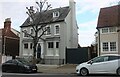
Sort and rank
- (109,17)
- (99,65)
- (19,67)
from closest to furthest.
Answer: (99,65) < (19,67) < (109,17)

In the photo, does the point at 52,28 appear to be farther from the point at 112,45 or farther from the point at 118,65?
the point at 118,65

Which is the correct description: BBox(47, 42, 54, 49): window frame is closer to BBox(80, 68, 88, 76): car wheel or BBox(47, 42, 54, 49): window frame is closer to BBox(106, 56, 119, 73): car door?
BBox(80, 68, 88, 76): car wheel

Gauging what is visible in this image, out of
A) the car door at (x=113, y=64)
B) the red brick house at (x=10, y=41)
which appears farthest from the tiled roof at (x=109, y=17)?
the red brick house at (x=10, y=41)

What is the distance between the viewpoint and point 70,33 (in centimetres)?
4234

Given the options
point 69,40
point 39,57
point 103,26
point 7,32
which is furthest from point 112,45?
point 7,32

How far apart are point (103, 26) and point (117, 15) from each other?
2.66m

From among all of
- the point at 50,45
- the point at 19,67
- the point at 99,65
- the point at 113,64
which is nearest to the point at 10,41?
the point at 50,45

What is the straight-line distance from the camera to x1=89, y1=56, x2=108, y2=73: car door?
60.2ft

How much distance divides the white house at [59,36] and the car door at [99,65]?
796 inches

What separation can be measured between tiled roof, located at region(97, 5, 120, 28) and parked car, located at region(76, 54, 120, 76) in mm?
15451

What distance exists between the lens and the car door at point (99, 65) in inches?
722

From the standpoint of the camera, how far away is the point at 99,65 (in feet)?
60.8

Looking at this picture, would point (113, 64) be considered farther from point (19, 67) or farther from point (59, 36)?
point (59, 36)

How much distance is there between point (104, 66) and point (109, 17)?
1842 centimetres
